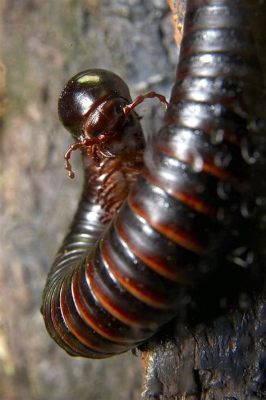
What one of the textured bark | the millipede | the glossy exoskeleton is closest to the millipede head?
the glossy exoskeleton

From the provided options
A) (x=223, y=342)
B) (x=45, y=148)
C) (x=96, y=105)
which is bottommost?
(x=45, y=148)

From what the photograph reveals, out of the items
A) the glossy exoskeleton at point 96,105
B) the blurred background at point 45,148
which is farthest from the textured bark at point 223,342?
the blurred background at point 45,148

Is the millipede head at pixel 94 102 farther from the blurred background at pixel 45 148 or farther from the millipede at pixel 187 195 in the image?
the blurred background at pixel 45 148

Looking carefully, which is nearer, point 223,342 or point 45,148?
point 223,342

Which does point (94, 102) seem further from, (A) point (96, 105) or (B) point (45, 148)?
(B) point (45, 148)

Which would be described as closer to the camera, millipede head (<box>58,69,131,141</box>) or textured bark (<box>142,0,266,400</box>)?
textured bark (<box>142,0,266,400</box>)

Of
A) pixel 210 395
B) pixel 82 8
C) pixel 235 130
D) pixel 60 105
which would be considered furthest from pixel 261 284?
pixel 82 8

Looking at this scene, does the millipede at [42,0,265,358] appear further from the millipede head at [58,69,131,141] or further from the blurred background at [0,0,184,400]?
the blurred background at [0,0,184,400]

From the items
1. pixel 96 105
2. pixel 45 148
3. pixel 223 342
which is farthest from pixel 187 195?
pixel 45 148
